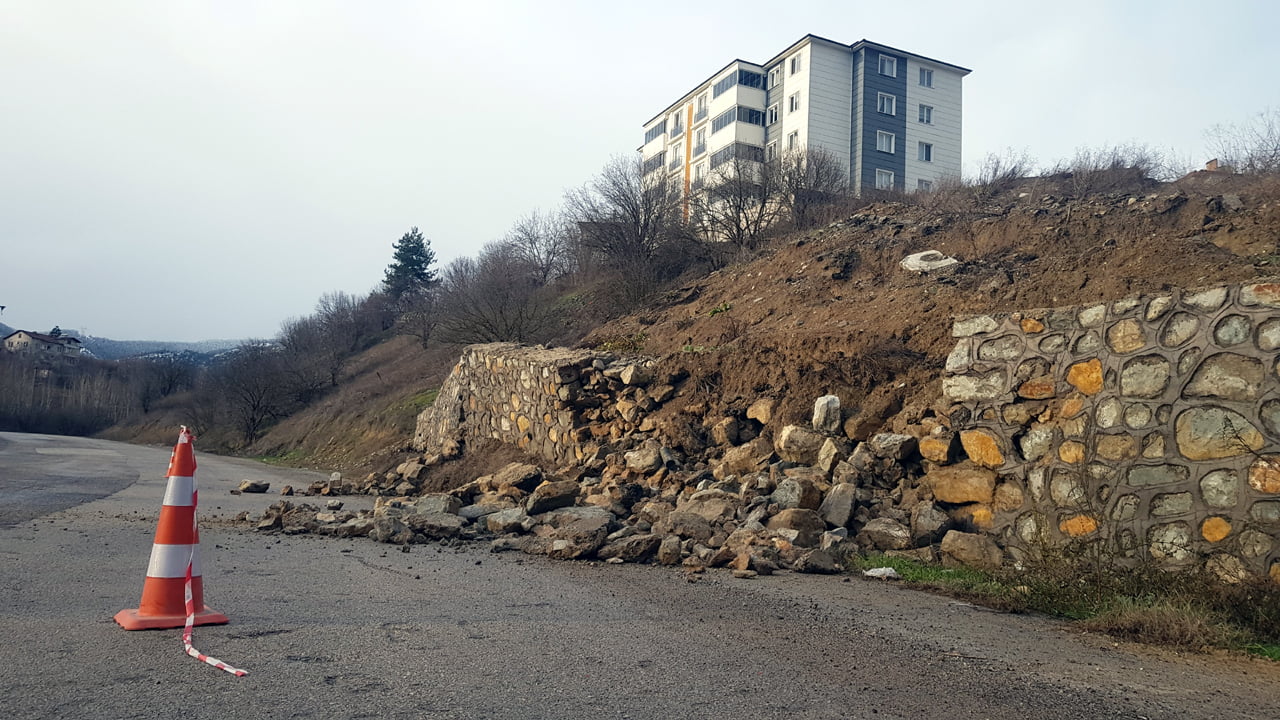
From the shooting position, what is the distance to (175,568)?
4.86 metres

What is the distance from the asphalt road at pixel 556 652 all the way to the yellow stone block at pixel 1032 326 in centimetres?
288

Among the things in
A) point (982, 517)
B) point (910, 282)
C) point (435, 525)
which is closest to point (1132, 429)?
point (982, 517)

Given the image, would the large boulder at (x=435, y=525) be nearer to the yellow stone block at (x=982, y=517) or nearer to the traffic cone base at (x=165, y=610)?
the traffic cone base at (x=165, y=610)

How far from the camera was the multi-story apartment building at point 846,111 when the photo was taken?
4622 centimetres

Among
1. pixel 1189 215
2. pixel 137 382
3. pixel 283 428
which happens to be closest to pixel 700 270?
pixel 1189 215

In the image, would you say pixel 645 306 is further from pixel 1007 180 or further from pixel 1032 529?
pixel 1032 529

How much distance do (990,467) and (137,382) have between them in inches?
3418

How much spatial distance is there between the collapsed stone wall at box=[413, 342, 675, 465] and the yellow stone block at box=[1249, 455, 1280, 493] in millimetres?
7963

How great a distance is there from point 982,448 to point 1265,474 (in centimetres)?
248

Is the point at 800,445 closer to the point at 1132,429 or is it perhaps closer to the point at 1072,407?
the point at 1072,407

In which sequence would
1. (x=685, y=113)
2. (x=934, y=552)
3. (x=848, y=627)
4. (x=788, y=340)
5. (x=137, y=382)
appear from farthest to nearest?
(x=137, y=382) < (x=685, y=113) < (x=788, y=340) < (x=934, y=552) < (x=848, y=627)

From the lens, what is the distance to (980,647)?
4.93m

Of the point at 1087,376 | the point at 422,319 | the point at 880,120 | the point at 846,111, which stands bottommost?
the point at 1087,376

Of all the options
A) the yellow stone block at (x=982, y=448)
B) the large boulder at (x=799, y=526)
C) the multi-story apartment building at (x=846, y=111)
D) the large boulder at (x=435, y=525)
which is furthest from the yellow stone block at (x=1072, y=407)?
the multi-story apartment building at (x=846, y=111)
